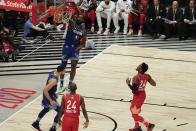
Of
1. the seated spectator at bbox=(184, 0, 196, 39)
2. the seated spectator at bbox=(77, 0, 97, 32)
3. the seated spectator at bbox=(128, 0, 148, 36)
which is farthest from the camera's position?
the seated spectator at bbox=(77, 0, 97, 32)

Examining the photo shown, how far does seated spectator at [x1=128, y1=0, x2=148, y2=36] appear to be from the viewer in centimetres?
2023

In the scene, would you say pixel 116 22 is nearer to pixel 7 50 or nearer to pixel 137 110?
pixel 7 50

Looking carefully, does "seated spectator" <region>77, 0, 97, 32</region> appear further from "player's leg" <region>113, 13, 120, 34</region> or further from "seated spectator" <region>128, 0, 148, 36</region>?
"seated spectator" <region>128, 0, 148, 36</region>

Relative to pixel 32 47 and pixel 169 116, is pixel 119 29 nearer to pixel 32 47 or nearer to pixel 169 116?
pixel 32 47

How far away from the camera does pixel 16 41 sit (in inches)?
776

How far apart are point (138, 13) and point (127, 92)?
23.0ft

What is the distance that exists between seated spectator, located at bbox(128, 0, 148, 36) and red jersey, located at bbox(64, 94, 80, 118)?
36.4 feet

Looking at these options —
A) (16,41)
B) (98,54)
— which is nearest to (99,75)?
(98,54)

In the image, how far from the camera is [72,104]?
377 inches

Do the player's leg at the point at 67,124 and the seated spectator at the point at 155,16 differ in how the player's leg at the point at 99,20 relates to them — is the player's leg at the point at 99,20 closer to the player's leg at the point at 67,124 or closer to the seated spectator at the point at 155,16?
the seated spectator at the point at 155,16

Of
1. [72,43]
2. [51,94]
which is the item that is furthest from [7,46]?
[51,94]

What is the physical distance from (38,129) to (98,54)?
23.4 feet

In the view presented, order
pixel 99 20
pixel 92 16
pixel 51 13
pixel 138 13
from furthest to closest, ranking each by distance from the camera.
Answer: pixel 92 16
pixel 99 20
pixel 51 13
pixel 138 13

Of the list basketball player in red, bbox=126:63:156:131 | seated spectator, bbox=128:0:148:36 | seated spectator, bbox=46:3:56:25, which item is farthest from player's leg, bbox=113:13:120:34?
basketball player in red, bbox=126:63:156:131
